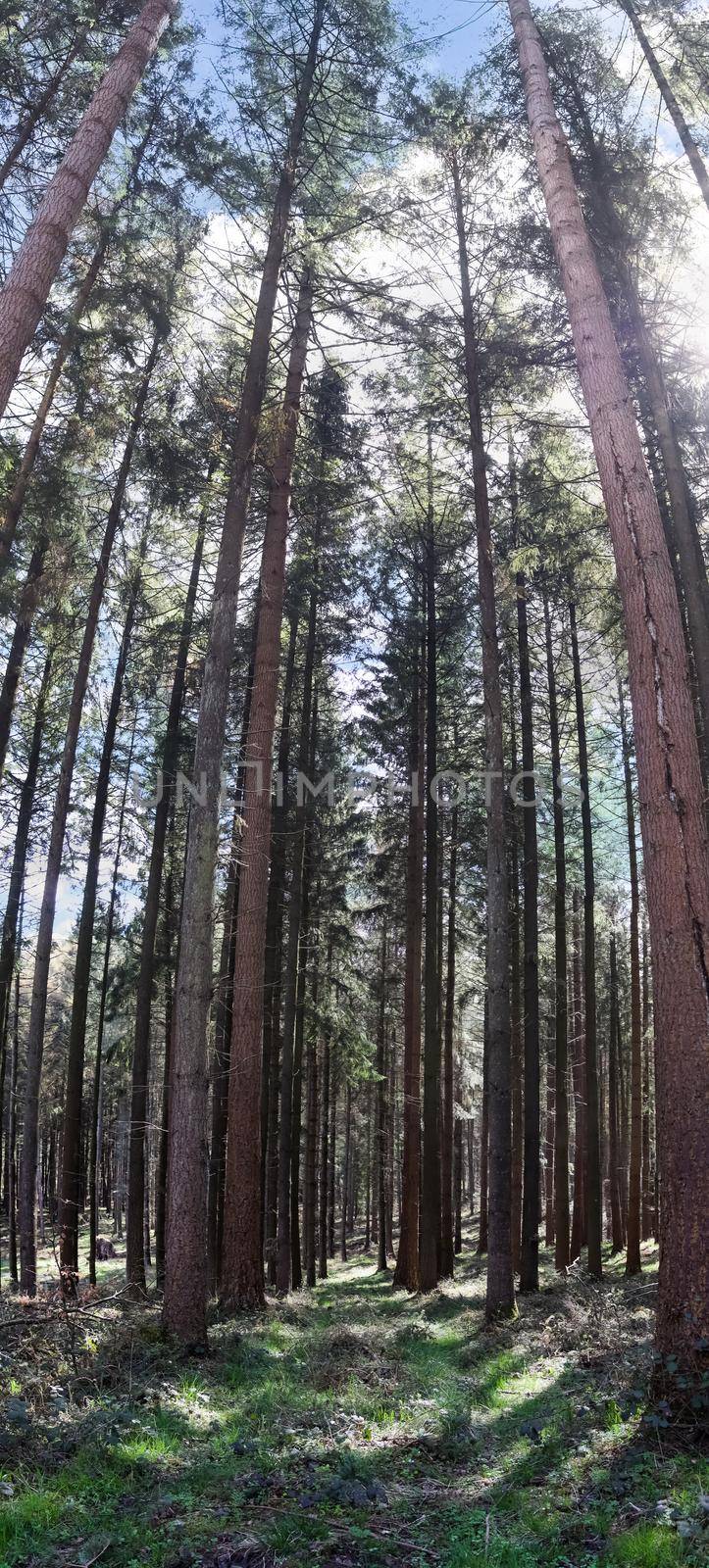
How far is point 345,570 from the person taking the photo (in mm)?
15852

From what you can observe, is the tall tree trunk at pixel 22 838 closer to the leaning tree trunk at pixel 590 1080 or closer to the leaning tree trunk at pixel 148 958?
the leaning tree trunk at pixel 148 958

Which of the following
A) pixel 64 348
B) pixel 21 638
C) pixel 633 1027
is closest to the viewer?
pixel 64 348

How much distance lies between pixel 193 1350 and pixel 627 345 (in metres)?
11.3

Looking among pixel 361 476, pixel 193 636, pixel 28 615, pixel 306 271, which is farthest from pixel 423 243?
pixel 28 615

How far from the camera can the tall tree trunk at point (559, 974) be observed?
50.7 ft

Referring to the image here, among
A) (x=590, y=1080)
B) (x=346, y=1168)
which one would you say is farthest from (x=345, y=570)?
(x=346, y=1168)

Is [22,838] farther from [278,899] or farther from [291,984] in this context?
[291,984]

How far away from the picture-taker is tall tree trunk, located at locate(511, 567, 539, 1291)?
14.6m

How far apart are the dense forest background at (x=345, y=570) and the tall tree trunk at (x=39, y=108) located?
0.05m

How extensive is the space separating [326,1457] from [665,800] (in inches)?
171

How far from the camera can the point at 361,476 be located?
1327cm

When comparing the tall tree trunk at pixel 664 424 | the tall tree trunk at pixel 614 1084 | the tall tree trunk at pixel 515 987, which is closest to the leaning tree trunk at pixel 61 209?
the tall tree trunk at pixel 664 424

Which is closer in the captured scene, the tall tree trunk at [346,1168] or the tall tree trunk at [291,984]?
the tall tree trunk at [291,984]

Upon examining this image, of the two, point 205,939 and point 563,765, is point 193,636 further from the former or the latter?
point 563,765
